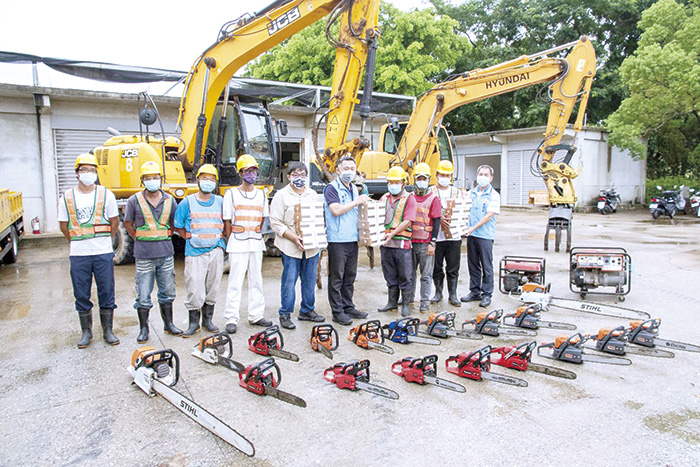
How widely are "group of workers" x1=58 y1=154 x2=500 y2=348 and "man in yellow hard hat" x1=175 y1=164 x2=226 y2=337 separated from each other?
0.03ft

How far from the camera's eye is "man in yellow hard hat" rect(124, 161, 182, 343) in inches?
191

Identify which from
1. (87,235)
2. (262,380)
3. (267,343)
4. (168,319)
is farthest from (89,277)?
(262,380)

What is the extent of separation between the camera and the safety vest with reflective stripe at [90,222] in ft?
15.0

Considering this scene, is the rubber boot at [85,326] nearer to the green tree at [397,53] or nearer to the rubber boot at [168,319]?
the rubber boot at [168,319]

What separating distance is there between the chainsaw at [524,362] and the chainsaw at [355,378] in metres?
1.11

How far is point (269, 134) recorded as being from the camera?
9023 mm

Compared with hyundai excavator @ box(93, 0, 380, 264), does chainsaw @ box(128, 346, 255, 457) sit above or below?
below

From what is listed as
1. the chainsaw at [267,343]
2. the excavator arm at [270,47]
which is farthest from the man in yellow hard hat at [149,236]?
the excavator arm at [270,47]

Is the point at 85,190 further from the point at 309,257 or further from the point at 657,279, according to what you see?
the point at 657,279

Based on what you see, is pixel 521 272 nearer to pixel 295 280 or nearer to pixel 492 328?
pixel 492 328

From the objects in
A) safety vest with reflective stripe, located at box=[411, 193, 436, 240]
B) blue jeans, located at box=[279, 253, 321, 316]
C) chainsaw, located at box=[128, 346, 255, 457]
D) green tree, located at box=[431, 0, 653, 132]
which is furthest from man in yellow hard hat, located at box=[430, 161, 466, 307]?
green tree, located at box=[431, 0, 653, 132]

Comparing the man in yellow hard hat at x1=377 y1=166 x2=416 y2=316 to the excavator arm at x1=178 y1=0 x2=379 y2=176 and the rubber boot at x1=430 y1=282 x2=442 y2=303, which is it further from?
the excavator arm at x1=178 y1=0 x2=379 y2=176

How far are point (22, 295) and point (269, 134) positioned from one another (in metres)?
4.64

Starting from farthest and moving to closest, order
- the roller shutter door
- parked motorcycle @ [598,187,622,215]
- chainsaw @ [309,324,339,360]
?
parked motorcycle @ [598,187,622,215] → the roller shutter door → chainsaw @ [309,324,339,360]
